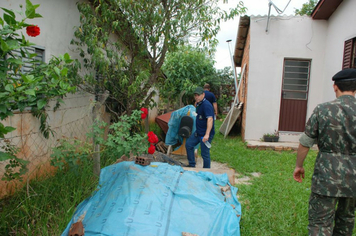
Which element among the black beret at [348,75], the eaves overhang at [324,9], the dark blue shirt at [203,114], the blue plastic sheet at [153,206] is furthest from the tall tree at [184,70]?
the black beret at [348,75]

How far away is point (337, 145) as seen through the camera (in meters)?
2.34

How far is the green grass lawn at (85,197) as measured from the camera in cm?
246

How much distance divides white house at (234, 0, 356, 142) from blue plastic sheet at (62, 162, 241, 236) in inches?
197

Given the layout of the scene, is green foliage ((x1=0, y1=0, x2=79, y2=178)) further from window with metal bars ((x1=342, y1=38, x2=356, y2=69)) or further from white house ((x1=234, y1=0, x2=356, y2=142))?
white house ((x1=234, y1=0, x2=356, y2=142))

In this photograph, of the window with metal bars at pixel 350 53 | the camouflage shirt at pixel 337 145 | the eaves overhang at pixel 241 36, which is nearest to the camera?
the camouflage shirt at pixel 337 145

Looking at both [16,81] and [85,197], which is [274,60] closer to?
[85,197]

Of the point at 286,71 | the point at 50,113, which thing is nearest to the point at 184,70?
the point at 286,71

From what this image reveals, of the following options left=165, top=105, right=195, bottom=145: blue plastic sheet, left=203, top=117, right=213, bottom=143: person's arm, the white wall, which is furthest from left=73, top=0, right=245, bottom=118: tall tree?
left=203, top=117, right=213, bottom=143: person's arm

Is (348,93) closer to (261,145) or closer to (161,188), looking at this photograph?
(161,188)

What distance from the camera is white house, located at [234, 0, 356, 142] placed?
753 centimetres

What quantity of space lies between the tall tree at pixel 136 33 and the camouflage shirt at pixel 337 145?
3.19 metres

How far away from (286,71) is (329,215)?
20.6ft

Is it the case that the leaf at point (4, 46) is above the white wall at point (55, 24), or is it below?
below

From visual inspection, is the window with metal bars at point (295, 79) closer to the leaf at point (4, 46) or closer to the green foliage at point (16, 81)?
the green foliage at point (16, 81)
